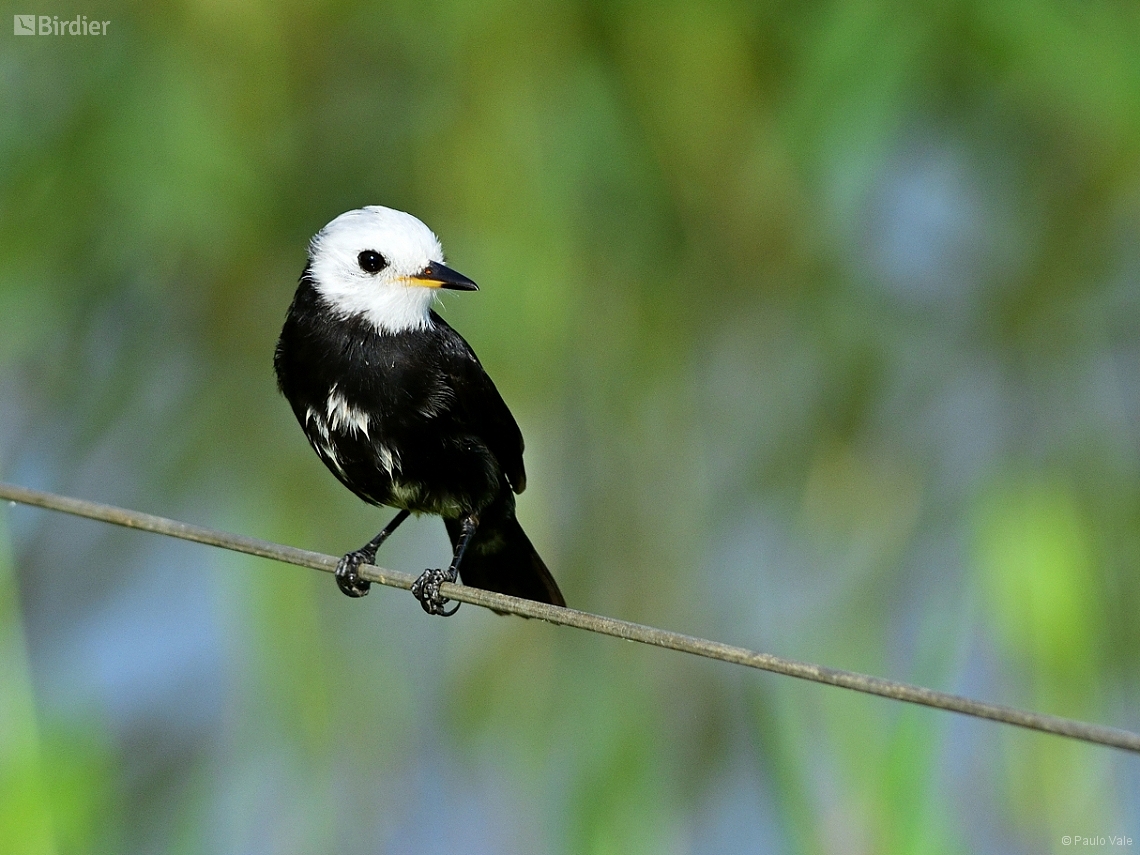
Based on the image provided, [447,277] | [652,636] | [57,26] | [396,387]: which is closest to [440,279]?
[447,277]

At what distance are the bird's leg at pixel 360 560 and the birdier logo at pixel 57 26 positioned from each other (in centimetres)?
155

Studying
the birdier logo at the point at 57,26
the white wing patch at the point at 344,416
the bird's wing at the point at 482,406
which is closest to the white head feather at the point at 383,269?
the bird's wing at the point at 482,406

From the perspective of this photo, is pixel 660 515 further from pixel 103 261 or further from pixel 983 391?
pixel 103 261

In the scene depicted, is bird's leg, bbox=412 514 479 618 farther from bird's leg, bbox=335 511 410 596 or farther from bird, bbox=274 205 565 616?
bird's leg, bbox=335 511 410 596

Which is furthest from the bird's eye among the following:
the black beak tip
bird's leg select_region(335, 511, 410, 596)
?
bird's leg select_region(335, 511, 410, 596)

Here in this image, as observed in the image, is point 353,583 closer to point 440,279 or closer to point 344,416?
point 344,416

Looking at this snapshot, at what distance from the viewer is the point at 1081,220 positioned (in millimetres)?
3721

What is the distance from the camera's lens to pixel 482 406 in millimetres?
3756

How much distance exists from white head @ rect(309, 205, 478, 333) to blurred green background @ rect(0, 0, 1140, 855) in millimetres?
90

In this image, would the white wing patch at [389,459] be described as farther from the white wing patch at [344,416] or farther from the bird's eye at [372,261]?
the bird's eye at [372,261]

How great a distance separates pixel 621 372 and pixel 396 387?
0.59 m

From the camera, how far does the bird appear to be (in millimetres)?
3648

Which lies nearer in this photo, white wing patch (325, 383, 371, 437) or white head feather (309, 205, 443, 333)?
white wing patch (325, 383, 371, 437)

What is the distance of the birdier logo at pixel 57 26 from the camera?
379 cm
